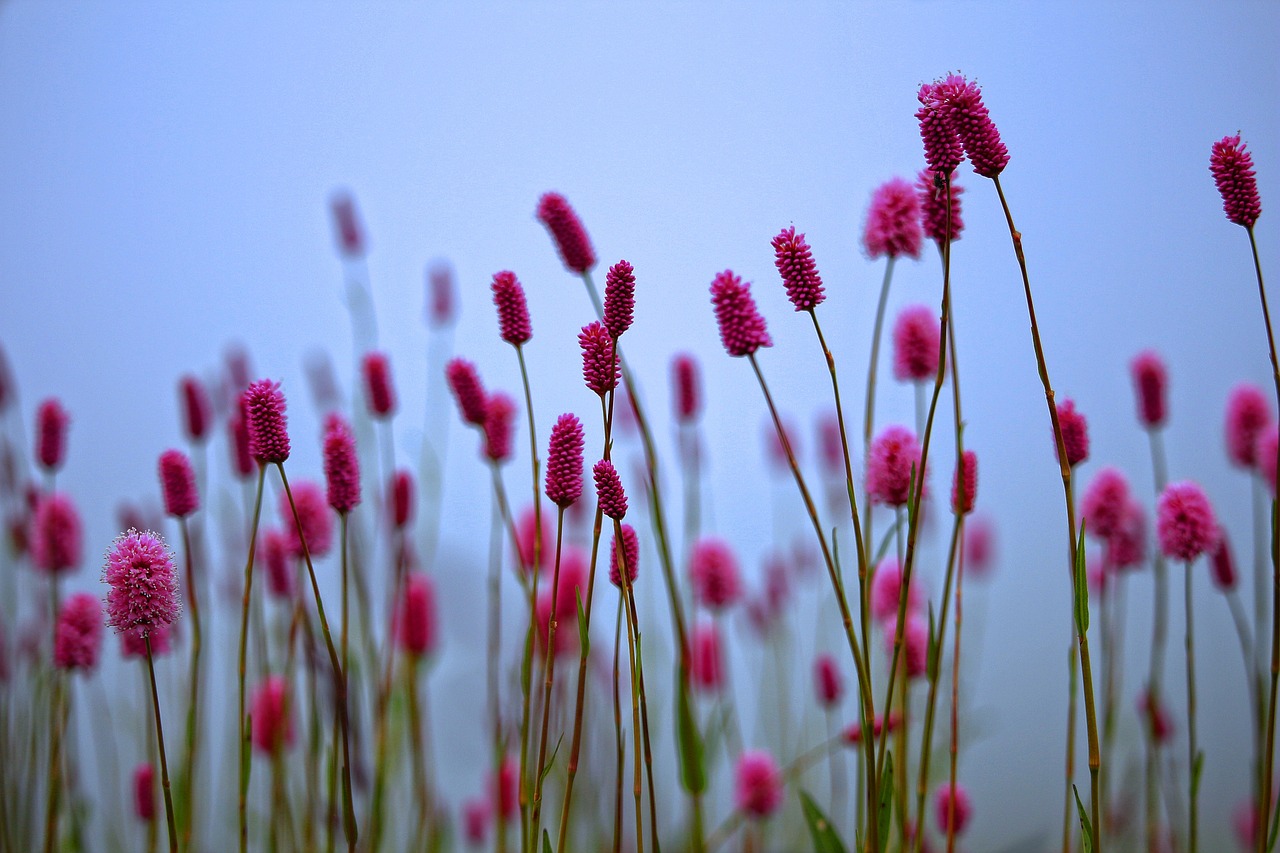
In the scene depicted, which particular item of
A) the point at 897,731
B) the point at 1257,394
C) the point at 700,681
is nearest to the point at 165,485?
the point at 897,731

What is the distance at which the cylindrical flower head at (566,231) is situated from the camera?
826 millimetres

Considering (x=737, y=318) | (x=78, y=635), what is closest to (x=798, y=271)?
(x=737, y=318)

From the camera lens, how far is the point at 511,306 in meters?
0.77

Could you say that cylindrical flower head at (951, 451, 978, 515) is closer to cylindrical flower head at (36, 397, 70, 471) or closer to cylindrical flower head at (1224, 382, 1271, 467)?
cylindrical flower head at (1224, 382, 1271, 467)

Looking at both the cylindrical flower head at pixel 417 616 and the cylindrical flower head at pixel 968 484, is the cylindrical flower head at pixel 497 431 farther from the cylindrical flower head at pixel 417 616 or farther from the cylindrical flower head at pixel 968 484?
Answer: the cylindrical flower head at pixel 968 484

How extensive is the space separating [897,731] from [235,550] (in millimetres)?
1114

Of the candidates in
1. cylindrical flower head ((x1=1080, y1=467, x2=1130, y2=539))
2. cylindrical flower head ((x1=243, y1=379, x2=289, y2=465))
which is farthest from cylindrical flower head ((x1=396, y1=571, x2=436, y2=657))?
cylindrical flower head ((x1=1080, y1=467, x2=1130, y2=539))

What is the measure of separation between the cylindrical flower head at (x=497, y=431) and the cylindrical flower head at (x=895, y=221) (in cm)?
42

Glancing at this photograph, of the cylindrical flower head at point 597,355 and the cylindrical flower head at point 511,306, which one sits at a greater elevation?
the cylindrical flower head at point 511,306

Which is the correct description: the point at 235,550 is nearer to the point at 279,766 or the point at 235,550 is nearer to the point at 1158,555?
the point at 279,766

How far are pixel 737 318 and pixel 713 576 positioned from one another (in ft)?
2.33

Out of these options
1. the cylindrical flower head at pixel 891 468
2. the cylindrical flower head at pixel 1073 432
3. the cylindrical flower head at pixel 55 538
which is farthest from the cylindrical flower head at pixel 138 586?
the cylindrical flower head at pixel 1073 432

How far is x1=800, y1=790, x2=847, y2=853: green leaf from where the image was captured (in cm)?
73

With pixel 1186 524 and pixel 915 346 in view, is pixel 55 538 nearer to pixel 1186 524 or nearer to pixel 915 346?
pixel 915 346
